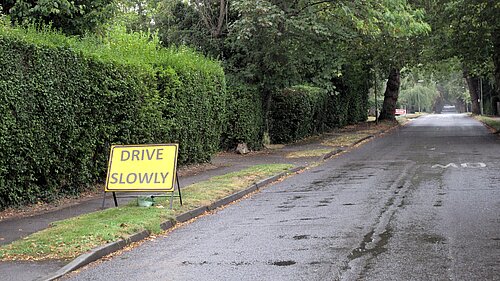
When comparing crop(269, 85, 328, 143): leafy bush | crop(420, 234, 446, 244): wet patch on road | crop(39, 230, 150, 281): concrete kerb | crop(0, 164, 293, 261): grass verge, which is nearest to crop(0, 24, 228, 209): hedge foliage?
crop(0, 164, 293, 261): grass verge

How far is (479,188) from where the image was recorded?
1240 centimetres

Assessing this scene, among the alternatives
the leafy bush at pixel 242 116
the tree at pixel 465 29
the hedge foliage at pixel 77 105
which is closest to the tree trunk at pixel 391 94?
the tree at pixel 465 29

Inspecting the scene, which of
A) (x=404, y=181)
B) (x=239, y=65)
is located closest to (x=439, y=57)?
(x=239, y=65)

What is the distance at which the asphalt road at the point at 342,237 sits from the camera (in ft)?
21.4

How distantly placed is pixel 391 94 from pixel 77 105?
3750cm

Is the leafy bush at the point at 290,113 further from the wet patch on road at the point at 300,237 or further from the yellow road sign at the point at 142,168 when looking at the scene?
the wet patch on road at the point at 300,237

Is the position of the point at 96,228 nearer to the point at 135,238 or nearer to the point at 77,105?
the point at 135,238

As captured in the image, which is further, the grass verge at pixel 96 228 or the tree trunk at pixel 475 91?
the tree trunk at pixel 475 91

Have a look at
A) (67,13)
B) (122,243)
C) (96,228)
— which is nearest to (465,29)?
(67,13)

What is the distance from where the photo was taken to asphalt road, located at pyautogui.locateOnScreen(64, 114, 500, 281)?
6533 millimetres

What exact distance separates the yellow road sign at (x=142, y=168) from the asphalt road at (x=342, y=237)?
1.14 metres

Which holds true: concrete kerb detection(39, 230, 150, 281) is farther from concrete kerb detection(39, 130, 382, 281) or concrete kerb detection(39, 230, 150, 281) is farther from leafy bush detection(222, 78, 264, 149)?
leafy bush detection(222, 78, 264, 149)

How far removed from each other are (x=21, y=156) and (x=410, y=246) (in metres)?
7.03

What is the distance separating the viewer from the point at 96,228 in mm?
8789
